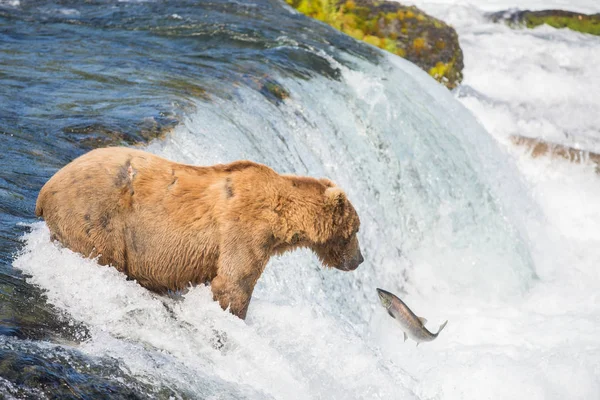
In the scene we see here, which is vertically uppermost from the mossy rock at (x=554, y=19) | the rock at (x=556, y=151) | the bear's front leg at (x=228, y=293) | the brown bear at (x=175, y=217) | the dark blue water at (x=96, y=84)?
the brown bear at (x=175, y=217)

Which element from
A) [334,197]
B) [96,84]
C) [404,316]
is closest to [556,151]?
[96,84]

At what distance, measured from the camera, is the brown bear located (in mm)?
4762

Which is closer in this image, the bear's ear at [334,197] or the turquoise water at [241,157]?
the turquoise water at [241,157]

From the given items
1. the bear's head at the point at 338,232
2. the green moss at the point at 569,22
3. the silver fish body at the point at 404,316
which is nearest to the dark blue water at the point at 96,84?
the bear's head at the point at 338,232

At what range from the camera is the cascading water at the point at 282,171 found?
4.73 meters

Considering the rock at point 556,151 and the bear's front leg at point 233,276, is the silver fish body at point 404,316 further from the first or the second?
the rock at point 556,151

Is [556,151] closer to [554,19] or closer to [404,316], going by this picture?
[554,19]

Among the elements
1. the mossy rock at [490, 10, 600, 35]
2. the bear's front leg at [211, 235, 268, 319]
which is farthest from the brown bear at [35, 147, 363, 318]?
the mossy rock at [490, 10, 600, 35]

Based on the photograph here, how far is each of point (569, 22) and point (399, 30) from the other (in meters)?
6.28

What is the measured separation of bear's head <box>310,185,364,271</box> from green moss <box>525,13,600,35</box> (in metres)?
15.3

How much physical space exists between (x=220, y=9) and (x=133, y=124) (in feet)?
19.9

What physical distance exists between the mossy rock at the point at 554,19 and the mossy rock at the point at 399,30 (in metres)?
4.32

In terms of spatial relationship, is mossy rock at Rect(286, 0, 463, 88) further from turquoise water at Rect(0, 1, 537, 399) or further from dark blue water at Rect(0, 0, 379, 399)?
turquoise water at Rect(0, 1, 537, 399)

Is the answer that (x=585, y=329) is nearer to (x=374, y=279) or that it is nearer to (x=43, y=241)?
A: (x=374, y=279)
